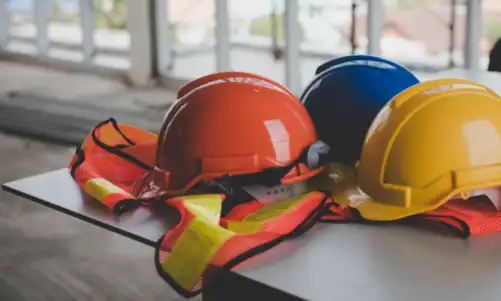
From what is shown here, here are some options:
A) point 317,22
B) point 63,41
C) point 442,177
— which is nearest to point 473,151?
point 442,177

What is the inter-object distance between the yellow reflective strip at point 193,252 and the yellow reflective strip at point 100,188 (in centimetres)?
23

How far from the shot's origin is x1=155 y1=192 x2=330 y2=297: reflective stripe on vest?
2.91 ft

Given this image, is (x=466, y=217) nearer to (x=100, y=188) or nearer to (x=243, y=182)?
(x=243, y=182)

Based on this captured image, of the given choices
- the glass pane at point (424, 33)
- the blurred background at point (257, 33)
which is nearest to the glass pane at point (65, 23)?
the blurred background at point (257, 33)

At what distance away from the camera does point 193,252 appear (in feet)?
2.97

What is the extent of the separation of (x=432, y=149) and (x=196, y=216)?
331 millimetres

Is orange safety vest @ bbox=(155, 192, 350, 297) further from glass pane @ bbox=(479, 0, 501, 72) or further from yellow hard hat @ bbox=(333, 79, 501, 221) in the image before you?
glass pane @ bbox=(479, 0, 501, 72)

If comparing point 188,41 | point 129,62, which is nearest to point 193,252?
point 188,41

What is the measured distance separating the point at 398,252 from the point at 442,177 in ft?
0.47

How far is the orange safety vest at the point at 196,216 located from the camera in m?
0.89

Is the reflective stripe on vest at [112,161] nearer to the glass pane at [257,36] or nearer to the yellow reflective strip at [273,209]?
the yellow reflective strip at [273,209]

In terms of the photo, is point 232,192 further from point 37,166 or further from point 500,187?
point 37,166

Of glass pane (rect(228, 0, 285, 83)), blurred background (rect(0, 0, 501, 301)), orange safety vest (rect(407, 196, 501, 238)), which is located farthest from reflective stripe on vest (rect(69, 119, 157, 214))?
glass pane (rect(228, 0, 285, 83))

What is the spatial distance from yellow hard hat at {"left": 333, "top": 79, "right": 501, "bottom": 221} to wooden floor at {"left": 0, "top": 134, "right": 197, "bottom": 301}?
0.99 metres
